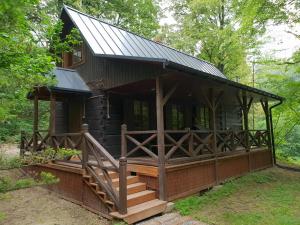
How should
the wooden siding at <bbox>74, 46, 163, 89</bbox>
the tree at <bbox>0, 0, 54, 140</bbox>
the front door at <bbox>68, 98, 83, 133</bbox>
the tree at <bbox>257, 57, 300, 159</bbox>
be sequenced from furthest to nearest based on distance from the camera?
the tree at <bbox>257, 57, 300, 159</bbox>, the front door at <bbox>68, 98, 83, 133</bbox>, the wooden siding at <bbox>74, 46, 163, 89</bbox>, the tree at <bbox>0, 0, 54, 140</bbox>

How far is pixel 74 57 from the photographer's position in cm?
1052

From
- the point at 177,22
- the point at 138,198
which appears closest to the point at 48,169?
the point at 138,198

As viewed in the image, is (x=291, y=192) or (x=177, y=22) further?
(x=177, y=22)

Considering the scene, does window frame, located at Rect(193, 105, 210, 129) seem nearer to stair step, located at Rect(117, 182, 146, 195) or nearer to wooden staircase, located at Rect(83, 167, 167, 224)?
stair step, located at Rect(117, 182, 146, 195)

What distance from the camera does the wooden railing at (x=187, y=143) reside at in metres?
6.71

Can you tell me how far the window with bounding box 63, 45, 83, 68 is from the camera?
10.2m

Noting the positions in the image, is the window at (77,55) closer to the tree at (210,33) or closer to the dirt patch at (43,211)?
the dirt patch at (43,211)

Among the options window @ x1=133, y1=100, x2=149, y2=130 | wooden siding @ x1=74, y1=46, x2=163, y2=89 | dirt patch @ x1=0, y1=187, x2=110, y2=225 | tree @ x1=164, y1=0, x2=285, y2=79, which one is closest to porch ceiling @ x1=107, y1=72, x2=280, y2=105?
Result: wooden siding @ x1=74, y1=46, x2=163, y2=89

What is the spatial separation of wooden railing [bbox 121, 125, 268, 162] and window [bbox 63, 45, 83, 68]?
3.69 metres

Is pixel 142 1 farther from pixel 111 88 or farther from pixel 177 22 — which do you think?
pixel 111 88

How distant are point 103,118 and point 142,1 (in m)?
15.7

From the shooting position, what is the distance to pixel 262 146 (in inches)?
452

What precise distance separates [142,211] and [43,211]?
8.97 feet

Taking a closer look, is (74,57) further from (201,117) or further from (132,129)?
(201,117)
